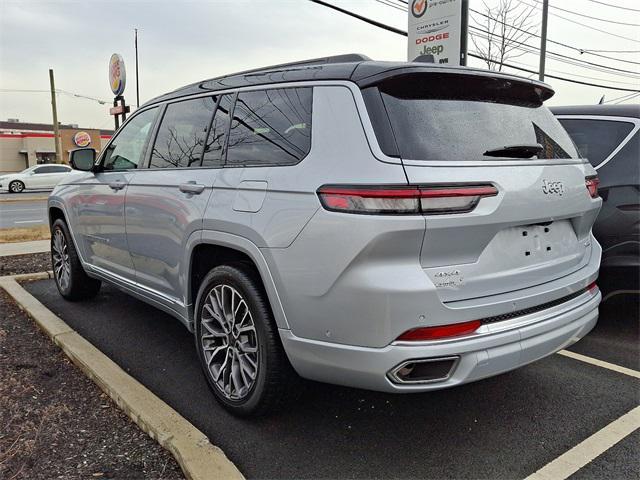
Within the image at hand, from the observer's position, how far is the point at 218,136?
3.16 m

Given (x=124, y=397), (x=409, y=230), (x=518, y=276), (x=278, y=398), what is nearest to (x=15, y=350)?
(x=124, y=397)

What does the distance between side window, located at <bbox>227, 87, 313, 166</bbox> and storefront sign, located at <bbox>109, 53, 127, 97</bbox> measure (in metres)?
11.0

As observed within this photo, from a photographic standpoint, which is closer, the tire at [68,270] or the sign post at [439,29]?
Result: the tire at [68,270]

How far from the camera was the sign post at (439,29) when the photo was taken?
29.1ft

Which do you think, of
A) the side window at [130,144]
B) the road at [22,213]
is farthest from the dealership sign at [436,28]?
the road at [22,213]

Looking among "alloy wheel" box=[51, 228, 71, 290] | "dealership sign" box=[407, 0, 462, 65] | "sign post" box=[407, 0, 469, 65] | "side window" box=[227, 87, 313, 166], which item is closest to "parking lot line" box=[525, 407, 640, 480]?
"side window" box=[227, 87, 313, 166]

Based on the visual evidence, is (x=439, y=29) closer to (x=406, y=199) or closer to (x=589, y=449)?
(x=406, y=199)

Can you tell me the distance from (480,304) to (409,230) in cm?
50

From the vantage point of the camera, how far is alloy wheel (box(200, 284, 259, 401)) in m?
2.78

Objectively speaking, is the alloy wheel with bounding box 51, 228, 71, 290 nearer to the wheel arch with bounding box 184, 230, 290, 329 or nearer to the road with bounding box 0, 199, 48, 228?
the wheel arch with bounding box 184, 230, 290, 329

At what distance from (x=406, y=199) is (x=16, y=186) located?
29.1 meters

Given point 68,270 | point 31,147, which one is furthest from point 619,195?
point 31,147

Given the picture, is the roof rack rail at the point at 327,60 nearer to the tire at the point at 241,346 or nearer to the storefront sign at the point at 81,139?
the tire at the point at 241,346

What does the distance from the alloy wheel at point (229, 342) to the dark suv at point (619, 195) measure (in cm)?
277
